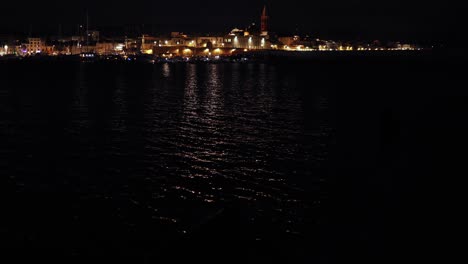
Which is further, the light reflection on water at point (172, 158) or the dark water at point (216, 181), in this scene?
the light reflection on water at point (172, 158)

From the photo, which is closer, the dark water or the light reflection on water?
the dark water

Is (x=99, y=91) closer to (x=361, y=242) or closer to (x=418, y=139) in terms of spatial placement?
(x=418, y=139)

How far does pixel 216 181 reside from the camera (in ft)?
63.3

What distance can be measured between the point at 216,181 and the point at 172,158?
4.15 m

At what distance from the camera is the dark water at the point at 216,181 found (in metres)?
13.6

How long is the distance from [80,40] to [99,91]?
15349 cm

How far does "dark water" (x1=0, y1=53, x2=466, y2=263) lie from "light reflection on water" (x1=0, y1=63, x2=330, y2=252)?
2.9 inches

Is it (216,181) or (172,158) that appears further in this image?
(172,158)

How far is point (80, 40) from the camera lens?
19588 cm

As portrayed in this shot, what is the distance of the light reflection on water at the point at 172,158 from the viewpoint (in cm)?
1631

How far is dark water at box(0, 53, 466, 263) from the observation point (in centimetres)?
1359

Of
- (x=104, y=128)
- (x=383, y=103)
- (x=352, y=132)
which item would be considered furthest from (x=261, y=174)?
(x=383, y=103)

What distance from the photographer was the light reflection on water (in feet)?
53.5

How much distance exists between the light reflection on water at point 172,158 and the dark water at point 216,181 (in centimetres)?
7
